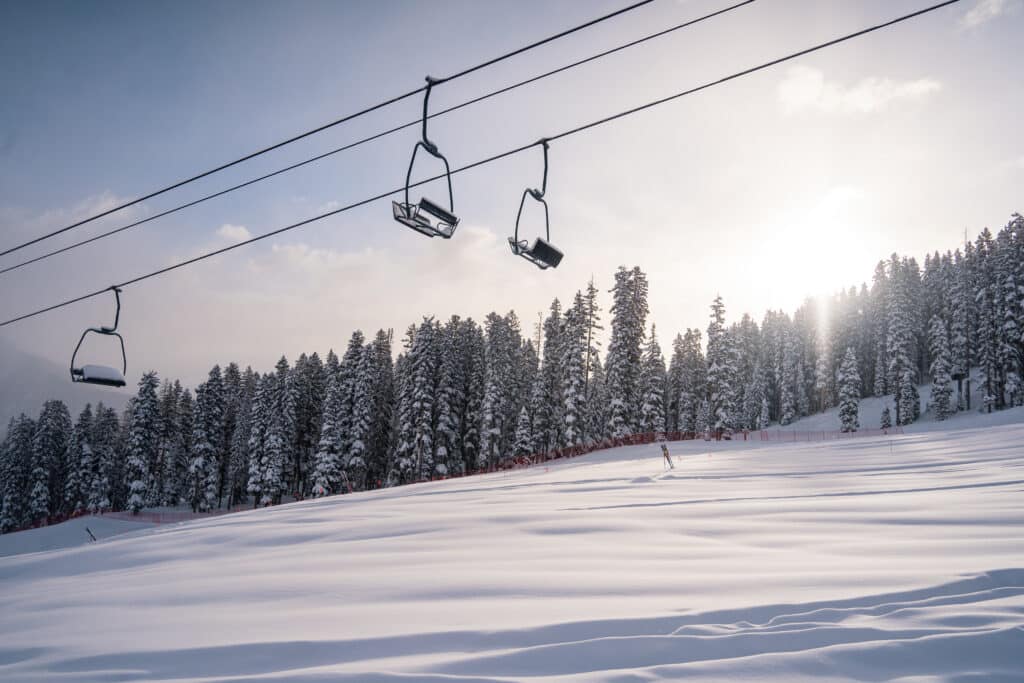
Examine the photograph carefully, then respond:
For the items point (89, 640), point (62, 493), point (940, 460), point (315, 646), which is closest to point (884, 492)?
point (940, 460)

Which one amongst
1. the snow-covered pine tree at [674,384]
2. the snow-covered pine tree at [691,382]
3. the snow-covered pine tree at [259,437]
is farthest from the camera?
the snow-covered pine tree at [674,384]

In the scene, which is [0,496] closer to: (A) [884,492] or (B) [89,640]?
(B) [89,640]

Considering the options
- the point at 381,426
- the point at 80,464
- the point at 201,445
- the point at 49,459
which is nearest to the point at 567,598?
the point at 381,426

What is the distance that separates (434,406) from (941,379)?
206ft

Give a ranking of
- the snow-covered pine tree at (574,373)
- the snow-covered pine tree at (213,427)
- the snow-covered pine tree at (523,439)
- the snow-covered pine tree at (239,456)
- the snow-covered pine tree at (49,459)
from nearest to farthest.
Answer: the snow-covered pine tree at (574,373), the snow-covered pine tree at (523,439), the snow-covered pine tree at (213,427), the snow-covered pine tree at (239,456), the snow-covered pine tree at (49,459)

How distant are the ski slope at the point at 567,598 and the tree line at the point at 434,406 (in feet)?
113

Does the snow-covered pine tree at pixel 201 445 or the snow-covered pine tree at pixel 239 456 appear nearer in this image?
the snow-covered pine tree at pixel 201 445

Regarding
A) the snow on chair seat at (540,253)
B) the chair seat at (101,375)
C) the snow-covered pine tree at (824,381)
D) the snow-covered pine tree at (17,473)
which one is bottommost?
the snow-covered pine tree at (17,473)

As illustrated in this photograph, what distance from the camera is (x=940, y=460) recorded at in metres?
19.7

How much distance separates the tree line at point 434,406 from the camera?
166 feet

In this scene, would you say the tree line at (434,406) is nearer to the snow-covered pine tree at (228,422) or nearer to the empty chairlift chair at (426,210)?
the snow-covered pine tree at (228,422)

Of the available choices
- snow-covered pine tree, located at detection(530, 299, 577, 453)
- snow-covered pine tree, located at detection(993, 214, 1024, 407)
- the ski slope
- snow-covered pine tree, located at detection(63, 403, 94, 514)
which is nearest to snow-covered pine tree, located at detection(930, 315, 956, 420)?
snow-covered pine tree, located at detection(993, 214, 1024, 407)

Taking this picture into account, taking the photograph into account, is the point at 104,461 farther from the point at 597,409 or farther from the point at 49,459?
the point at 597,409

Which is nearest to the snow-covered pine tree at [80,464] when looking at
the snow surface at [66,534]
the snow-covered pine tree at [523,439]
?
the snow surface at [66,534]
